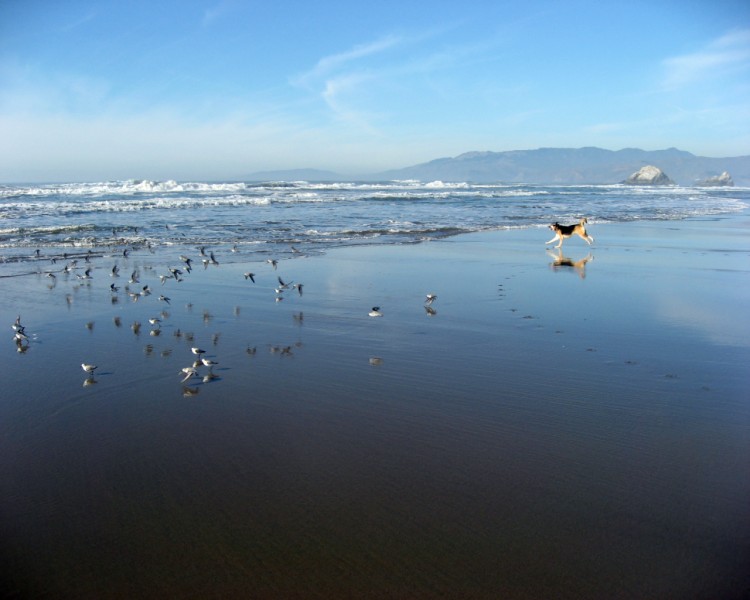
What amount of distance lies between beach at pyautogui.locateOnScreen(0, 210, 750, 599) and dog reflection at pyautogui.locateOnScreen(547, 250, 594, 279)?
3.63 meters

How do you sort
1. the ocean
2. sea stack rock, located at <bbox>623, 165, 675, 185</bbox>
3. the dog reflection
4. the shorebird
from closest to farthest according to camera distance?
the shorebird, the dog reflection, the ocean, sea stack rock, located at <bbox>623, 165, 675, 185</bbox>

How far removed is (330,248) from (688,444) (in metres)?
12.8

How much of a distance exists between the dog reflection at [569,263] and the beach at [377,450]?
3628mm

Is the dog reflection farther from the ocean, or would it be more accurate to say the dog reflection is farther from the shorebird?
the shorebird

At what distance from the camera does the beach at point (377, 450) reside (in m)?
3.44

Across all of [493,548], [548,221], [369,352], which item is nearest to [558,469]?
[493,548]

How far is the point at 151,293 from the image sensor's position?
10.7 meters

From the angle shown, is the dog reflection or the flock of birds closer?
the flock of birds

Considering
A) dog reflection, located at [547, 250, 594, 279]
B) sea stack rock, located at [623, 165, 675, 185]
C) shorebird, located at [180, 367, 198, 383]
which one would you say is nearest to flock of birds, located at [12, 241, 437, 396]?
shorebird, located at [180, 367, 198, 383]

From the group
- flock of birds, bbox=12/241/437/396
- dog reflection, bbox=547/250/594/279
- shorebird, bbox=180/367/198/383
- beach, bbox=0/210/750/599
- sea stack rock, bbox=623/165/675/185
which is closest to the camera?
beach, bbox=0/210/750/599

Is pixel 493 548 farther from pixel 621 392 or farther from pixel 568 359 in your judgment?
pixel 568 359

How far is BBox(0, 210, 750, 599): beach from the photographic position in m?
3.44

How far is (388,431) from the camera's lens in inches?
203

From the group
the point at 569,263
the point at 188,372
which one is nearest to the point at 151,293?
the point at 188,372
